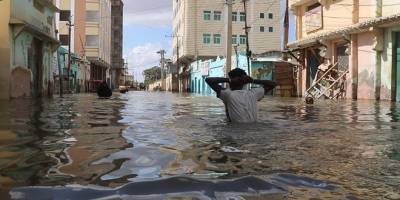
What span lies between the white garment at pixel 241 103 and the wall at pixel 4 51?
53.5 feet

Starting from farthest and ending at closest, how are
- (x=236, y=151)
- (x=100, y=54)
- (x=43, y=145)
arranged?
(x=100, y=54)
(x=43, y=145)
(x=236, y=151)

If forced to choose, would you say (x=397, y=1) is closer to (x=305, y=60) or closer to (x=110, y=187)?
(x=305, y=60)

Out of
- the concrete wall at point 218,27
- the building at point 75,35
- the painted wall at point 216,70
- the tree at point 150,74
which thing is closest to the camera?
the painted wall at point 216,70

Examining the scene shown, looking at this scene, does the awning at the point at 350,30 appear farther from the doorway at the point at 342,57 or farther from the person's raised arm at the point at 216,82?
the person's raised arm at the point at 216,82

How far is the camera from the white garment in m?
8.75

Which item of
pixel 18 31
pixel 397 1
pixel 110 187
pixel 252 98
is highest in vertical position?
pixel 397 1

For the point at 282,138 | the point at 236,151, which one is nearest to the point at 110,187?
the point at 236,151

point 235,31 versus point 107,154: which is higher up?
point 235,31

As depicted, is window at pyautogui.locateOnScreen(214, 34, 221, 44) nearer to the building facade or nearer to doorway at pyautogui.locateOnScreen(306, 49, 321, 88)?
the building facade

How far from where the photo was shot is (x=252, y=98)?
888 cm

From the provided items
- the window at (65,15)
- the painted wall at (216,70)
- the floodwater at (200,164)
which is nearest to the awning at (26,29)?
the painted wall at (216,70)

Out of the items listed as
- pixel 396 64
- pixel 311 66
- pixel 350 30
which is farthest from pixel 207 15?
pixel 396 64

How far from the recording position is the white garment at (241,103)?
8.75m

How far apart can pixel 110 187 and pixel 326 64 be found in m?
27.8
